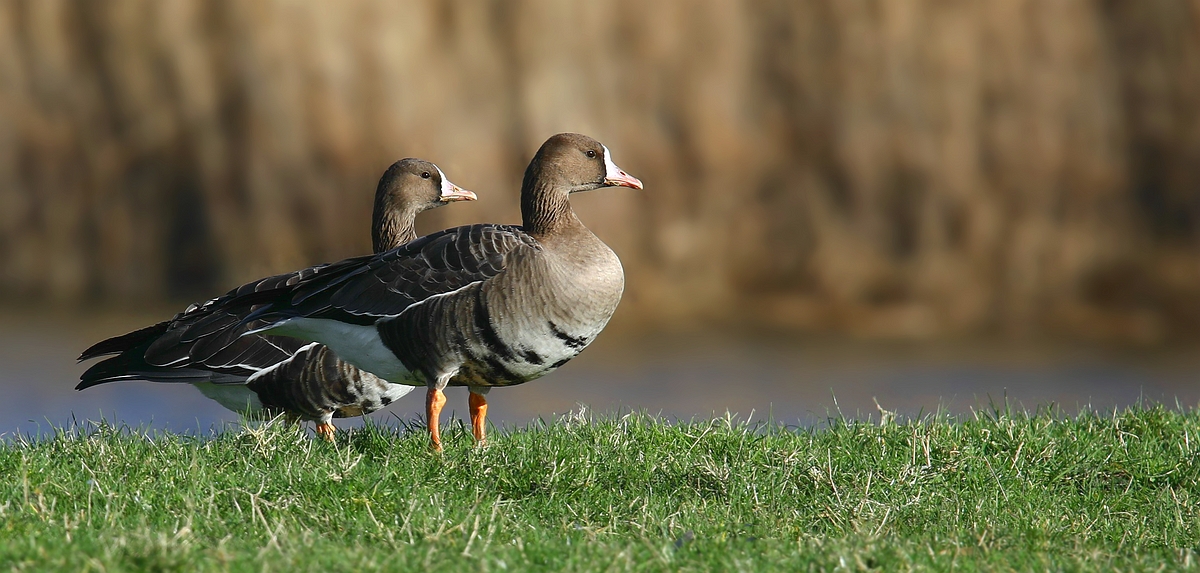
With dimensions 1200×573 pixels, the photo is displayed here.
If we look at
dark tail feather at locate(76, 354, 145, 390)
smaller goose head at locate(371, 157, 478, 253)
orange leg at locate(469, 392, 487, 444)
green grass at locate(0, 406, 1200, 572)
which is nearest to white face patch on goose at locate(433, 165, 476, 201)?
smaller goose head at locate(371, 157, 478, 253)

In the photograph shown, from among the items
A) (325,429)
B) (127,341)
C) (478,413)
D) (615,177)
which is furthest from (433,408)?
(127,341)

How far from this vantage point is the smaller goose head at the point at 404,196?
9023mm

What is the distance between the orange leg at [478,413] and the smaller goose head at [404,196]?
168 centimetres

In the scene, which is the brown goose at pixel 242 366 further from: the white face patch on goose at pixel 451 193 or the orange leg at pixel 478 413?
the white face patch on goose at pixel 451 193

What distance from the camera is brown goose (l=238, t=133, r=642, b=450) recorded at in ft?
23.8

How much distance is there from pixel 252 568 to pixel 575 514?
1.89 metres

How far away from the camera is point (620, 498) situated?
6.47 meters

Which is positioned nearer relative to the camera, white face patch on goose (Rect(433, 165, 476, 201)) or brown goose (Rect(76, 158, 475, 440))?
brown goose (Rect(76, 158, 475, 440))

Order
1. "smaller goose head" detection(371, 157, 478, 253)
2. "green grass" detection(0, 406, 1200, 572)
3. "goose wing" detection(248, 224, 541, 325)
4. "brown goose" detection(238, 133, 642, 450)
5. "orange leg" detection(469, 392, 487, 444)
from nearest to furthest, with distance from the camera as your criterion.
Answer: "green grass" detection(0, 406, 1200, 572) < "brown goose" detection(238, 133, 642, 450) < "goose wing" detection(248, 224, 541, 325) < "orange leg" detection(469, 392, 487, 444) < "smaller goose head" detection(371, 157, 478, 253)

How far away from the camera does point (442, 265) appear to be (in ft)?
24.3

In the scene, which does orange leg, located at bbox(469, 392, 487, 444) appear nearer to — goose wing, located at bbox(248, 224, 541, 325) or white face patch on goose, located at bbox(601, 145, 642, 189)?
goose wing, located at bbox(248, 224, 541, 325)

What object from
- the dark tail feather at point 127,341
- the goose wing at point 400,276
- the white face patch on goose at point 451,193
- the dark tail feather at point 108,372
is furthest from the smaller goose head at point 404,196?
the dark tail feather at point 108,372

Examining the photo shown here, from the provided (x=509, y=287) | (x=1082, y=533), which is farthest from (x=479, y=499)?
(x=1082, y=533)

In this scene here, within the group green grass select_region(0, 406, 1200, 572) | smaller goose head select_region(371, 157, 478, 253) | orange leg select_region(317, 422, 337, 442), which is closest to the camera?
green grass select_region(0, 406, 1200, 572)
